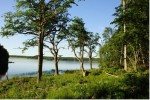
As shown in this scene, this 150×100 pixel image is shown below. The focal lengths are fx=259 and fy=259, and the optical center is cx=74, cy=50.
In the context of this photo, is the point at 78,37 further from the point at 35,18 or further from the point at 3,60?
the point at 3,60

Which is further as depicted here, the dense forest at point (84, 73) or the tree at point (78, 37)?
the tree at point (78, 37)

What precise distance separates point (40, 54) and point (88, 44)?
4023 centimetres

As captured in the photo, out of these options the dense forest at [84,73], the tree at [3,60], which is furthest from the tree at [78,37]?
the tree at [3,60]

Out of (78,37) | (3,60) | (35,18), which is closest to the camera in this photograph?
(3,60)

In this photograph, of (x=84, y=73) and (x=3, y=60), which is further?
(x=84, y=73)

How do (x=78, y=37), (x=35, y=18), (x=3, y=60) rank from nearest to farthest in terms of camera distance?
1. (x=3, y=60)
2. (x=35, y=18)
3. (x=78, y=37)

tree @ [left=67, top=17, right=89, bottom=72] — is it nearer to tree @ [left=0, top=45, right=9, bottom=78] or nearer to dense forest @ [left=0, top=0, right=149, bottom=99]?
dense forest @ [left=0, top=0, right=149, bottom=99]

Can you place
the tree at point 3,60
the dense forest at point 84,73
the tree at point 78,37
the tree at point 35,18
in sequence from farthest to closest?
the tree at point 78,37
the tree at point 35,18
the dense forest at point 84,73
the tree at point 3,60

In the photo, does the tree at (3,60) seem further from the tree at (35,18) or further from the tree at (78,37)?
the tree at (78,37)

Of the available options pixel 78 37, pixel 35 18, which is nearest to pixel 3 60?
pixel 35 18

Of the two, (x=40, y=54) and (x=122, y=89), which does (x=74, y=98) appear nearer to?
(x=122, y=89)

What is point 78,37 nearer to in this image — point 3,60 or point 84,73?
point 84,73

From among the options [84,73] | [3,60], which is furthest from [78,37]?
[3,60]

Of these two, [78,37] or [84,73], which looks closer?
[84,73]
